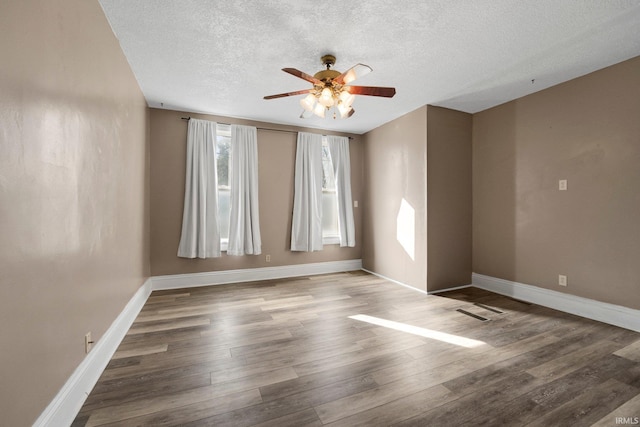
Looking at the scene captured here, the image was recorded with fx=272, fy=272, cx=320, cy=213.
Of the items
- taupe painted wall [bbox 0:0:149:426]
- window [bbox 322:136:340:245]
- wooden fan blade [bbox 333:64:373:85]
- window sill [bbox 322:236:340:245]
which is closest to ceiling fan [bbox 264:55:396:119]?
wooden fan blade [bbox 333:64:373:85]

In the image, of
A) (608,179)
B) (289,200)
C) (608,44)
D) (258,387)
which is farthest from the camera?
(289,200)

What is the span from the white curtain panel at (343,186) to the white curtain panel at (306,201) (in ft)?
1.51

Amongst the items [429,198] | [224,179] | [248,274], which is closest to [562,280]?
[429,198]

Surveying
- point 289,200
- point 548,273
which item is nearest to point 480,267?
point 548,273

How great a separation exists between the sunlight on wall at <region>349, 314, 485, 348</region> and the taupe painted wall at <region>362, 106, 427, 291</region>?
131 cm

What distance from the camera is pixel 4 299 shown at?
3.60ft

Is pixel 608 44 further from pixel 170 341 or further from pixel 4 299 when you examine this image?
pixel 170 341

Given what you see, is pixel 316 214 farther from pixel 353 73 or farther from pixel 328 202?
pixel 353 73

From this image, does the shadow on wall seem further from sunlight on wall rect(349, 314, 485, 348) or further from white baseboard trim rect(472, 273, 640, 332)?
sunlight on wall rect(349, 314, 485, 348)

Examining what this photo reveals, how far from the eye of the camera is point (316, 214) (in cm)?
508

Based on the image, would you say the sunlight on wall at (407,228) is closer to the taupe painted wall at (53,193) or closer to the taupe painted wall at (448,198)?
the taupe painted wall at (448,198)

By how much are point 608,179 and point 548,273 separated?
1257mm

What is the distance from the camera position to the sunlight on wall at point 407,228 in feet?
14.0

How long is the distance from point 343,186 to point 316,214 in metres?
0.81
